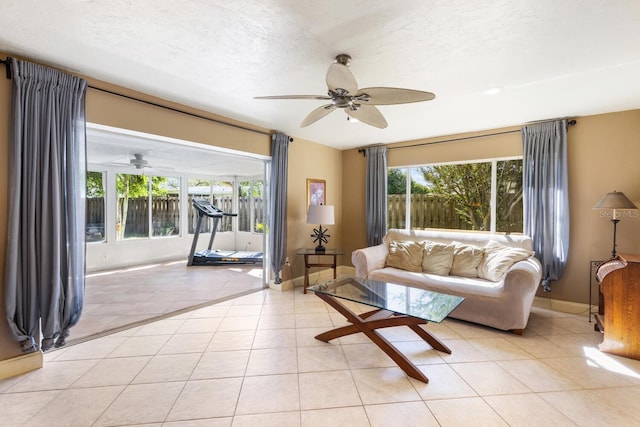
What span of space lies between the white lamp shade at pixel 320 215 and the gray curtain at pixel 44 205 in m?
2.62

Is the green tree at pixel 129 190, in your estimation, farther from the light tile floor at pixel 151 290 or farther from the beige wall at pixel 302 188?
the beige wall at pixel 302 188

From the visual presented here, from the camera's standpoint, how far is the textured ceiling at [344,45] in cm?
154

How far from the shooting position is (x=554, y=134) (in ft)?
11.1

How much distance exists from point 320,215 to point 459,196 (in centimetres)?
215

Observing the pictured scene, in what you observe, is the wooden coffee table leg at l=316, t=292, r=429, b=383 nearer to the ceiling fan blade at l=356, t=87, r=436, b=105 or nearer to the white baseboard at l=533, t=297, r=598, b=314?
the ceiling fan blade at l=356, t=87, r=436, b=105

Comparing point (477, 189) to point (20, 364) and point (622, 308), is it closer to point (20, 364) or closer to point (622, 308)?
point (622, 308)

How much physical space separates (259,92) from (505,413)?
3.03 metres

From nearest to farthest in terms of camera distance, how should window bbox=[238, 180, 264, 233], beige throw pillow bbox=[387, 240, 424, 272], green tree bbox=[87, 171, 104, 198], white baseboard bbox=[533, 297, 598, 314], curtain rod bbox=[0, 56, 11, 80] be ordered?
1. curtain rod bbox=[0, 56, 11, 80]
2. white baseboard bbox=[533, 297, 598, 314]
3. beige throw pillow bbox=[387, 240, 424, 272]
4. green tree bbox=[87, 171, 104, 198]
5. window bbox=[238, 180, 264, 233]

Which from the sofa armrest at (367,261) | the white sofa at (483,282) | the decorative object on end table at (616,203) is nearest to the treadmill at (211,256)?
the sofa armrest at (367,261)

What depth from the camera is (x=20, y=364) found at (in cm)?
209

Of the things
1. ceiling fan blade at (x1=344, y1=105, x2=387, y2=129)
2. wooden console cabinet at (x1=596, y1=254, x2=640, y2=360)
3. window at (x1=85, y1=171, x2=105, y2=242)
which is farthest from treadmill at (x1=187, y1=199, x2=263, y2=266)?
wooden console cabinet at (x1=596, y1=254, x2=640, y2=360)

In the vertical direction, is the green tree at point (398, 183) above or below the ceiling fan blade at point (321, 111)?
below

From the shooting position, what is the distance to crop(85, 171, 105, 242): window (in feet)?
18.5

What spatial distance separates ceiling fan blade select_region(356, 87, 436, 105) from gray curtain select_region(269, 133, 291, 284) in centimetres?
220
